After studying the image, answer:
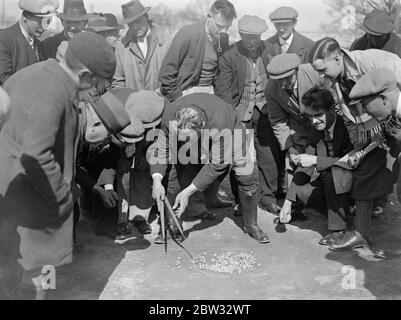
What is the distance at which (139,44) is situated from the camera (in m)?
6.68

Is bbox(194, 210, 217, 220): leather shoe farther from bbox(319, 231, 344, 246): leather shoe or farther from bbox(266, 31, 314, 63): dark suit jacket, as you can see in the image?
bbox(266, 31, 314, 63): dark suit jacket

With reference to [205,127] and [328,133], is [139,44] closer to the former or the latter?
[205,127]

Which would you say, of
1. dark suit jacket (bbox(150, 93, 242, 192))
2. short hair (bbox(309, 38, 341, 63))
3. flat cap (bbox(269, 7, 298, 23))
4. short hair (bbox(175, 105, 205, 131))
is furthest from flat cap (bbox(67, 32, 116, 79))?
flat cap (bbox(269, 7, 298, 23))

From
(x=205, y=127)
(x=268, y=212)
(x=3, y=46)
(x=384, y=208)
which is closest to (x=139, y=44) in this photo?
(x=3, y=46)

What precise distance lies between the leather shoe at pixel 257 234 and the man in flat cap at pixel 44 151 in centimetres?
232

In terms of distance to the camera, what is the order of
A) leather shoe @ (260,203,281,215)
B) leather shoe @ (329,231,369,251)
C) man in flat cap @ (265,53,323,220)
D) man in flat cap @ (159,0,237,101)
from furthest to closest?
leather shoe @ (260,203,281,215) → man in flat cap @ (159,0,237,101) → man in flat cap @ (265,53,323,220) → leather shoe @ (329,231,369,251)

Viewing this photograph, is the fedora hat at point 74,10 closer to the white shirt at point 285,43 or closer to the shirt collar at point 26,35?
the shirt collar at point 26,35

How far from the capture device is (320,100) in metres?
5.60

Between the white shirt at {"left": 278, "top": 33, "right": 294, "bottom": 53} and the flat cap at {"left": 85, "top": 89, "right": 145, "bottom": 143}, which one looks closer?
the flat cap at {"left": 85, "top": 89, "right": 145, "bottom": 143}

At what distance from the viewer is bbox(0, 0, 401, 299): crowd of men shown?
3660mm

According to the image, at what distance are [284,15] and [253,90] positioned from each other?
1.04 metres

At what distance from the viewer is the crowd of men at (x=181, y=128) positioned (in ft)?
12.0

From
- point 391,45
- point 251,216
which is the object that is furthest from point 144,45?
point 391,45
